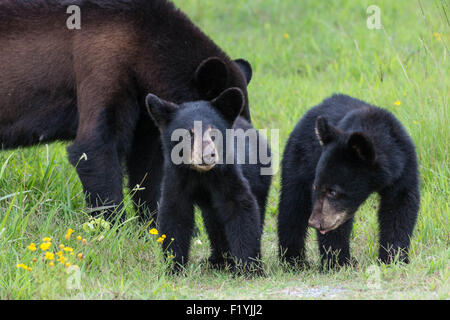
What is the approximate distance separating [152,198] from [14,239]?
1.48 m

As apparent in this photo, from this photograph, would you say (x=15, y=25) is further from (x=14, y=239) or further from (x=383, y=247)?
(x=383, y=247)

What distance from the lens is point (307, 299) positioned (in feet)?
14.8

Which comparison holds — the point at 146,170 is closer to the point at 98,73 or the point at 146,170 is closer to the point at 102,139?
the point at 102,139

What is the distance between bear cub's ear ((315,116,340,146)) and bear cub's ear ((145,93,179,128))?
3.06 ft

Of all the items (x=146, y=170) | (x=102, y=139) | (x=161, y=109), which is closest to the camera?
(x=161, y=109)

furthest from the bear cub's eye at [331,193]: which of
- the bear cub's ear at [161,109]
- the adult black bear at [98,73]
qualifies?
the adult black bear at [98,73]

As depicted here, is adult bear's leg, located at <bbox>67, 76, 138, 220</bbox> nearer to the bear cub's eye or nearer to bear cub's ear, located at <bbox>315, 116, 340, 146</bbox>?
bear cub's ear, located at <bbox>315, 116, 340, 146</bbox>

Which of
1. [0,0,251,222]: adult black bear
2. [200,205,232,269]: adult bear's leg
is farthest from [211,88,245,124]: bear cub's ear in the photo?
[200,205,232,269]: adult bear's leg

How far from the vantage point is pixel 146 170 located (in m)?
6.36

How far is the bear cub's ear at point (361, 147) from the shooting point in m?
4.84

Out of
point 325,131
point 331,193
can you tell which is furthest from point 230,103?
point 331,193

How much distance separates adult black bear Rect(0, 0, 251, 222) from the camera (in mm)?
5680

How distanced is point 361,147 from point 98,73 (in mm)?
1997

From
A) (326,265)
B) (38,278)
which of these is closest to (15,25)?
(38,278)
